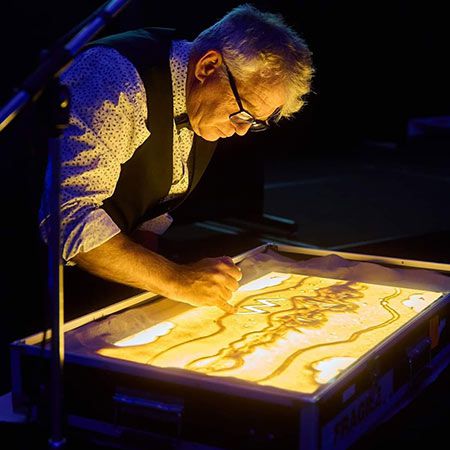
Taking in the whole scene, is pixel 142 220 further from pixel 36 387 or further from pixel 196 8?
pixel 196 8

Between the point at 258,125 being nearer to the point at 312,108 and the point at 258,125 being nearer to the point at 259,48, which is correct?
the point at 259,48

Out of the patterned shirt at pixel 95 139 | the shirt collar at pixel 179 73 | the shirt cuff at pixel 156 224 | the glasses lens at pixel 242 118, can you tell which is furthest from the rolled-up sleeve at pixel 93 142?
the shirt cuff at pixel 156 224

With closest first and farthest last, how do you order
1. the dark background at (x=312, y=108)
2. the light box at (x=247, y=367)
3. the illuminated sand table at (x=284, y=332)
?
1. the light box at (x=247, y=367)
2. the illuminated sand table at (x=284, y=332)
3. the dark background at (x=312, y=108)

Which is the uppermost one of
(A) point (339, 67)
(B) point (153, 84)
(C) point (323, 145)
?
(B) point (153, 84)

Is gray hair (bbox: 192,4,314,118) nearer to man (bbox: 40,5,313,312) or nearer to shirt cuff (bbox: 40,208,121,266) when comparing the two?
man (bbox: 40,5,313,312)

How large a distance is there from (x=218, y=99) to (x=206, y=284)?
17.1 inches

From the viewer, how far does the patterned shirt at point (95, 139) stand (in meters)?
1.86

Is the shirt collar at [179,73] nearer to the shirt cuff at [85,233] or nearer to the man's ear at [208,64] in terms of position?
the man's ear at [208,64]

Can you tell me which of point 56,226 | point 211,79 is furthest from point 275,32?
point 56,226

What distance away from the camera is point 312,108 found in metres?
8.11

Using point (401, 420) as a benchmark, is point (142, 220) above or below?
above

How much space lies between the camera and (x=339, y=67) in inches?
318

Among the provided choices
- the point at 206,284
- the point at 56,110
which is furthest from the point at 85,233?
the point at 56,110

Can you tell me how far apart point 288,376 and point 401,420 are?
0.91ft
